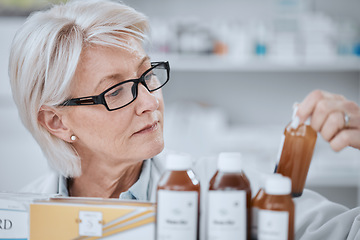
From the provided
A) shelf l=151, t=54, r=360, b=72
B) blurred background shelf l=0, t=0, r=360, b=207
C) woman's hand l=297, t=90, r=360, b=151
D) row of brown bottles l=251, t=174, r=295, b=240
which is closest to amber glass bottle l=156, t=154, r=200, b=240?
row of brown bottles l=251, t=174, r=295, b=240

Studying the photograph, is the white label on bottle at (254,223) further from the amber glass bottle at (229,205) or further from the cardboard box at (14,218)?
the cardboard box at (14,218)

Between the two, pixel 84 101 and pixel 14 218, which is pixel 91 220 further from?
pixel 84 101

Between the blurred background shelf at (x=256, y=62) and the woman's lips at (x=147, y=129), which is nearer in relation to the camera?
the woman's lips at (x=147, y=129)

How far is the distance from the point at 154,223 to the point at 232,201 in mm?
155

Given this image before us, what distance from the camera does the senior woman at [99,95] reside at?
103cm

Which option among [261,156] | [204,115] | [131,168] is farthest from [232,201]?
[204,115]

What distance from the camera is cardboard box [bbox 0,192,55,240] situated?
86 cm

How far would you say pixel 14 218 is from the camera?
2.85ft

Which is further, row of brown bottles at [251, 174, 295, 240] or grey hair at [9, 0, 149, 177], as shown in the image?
grey hair at [9, 0, 149, 177]

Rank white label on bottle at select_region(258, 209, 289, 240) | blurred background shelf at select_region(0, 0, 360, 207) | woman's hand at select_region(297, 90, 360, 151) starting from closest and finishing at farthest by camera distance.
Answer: white label on bottle at select_region(258, 209, 289, 240), woman's hand at select_region(297, 90, 360, 151), blurred background shelf at select_region(0, 0, 360, 207)

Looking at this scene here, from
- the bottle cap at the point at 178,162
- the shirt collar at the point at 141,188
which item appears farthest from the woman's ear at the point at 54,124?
the bottle cap at the point at 178,162

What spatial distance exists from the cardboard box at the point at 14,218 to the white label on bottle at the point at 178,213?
0.95 ft

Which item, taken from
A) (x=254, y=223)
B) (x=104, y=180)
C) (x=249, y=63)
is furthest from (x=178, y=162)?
(x=249, y=63)

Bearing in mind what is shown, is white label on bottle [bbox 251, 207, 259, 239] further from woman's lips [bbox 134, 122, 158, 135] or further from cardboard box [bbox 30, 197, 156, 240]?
woman's lips [bbox 134, 122, 158, 135]
